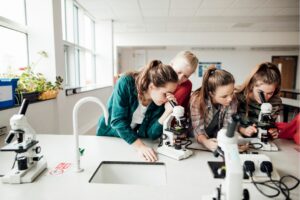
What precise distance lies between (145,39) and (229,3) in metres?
3.15

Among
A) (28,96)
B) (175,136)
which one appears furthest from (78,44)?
(175,136)

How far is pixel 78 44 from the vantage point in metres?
4.20

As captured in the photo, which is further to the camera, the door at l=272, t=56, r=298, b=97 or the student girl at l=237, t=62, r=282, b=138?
the door at l=272, t=56, r=298, b=97

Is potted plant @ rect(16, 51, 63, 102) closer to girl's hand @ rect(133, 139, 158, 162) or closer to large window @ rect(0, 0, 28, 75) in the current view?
large window @ rect(0, 0, 28, 75)

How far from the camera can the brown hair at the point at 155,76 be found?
46.9 inches

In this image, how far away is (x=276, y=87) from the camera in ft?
4.73

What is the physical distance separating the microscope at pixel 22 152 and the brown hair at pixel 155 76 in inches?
24.8

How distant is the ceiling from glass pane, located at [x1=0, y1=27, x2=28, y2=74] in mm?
1889

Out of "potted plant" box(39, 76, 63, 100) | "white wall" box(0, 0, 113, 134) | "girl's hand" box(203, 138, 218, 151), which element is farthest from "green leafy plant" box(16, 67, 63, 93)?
"girl's hand" box(203, 138, 218, 151)

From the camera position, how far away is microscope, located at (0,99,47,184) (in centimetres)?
86

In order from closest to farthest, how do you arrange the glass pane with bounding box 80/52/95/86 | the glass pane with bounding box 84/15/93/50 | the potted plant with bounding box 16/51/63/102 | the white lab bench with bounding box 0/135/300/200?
the white lab bench with bounding box 0/135/300/200 < the potted plant with bounding box 16/51/63/102 < the glass pane with bounding box 80/52/95/86 < the glass pane with bounding box 84/15/93/50

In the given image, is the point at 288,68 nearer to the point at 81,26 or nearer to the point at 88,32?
the point at 88,32

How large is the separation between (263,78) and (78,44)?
3.75 meters

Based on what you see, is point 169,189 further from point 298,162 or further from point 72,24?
point 72,24
